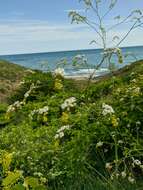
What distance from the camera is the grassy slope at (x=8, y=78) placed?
21112mm

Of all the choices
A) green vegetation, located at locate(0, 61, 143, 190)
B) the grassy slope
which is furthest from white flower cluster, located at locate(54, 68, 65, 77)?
the grassy slope

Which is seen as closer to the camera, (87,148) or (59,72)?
(59,72)

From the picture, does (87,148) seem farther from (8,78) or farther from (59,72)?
(8,78)

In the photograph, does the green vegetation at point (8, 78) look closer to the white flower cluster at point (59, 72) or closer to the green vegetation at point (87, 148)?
the green vegetation at point (87, 148)

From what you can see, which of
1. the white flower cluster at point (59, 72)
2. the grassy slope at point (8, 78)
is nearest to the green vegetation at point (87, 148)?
the white flower cluster at point (59, 72)

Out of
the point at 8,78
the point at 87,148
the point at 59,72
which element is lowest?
the point at 8,78

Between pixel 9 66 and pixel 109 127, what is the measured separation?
20.3 metres

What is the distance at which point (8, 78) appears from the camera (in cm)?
2414

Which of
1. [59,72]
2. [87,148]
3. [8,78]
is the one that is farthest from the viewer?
[8,78]

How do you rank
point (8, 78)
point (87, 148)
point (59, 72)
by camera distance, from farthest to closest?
point (8, 78), point (87, 148), point (59, 72)

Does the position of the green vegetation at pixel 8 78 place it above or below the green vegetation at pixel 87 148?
below

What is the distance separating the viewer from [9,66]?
2720 centimetres

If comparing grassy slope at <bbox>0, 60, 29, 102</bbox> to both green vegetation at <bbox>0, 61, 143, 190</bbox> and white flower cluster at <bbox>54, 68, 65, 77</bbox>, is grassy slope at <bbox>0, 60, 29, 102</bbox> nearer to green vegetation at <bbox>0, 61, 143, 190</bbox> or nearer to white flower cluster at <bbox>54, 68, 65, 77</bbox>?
green vegetation at <bbox>0, 61, 143, 190</bbox>

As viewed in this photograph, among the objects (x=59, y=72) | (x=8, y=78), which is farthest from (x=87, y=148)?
(x=8, y=78)
